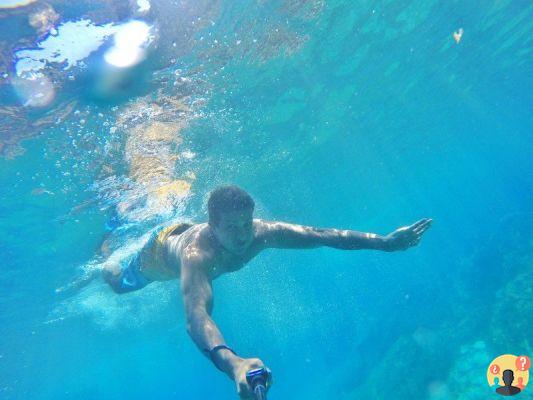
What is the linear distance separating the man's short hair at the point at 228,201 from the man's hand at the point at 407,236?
234cm

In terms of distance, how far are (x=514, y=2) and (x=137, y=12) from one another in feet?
71.8

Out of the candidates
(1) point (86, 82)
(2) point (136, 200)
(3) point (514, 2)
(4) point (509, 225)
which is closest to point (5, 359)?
(2) point (136, 200)

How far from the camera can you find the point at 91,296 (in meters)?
24.1

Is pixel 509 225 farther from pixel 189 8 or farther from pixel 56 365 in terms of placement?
pixel 56 365

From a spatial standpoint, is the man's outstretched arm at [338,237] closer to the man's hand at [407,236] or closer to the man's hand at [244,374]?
the man's hand at [407,236]

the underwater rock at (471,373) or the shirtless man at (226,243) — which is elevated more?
the shirtless man at (226,243)

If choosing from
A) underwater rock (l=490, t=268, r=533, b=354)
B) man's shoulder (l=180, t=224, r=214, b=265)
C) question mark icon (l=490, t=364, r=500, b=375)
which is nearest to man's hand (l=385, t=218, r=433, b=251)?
question mark icon (l=490, t=364, r=500, b=375)

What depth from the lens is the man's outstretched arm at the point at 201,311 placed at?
10.5ft

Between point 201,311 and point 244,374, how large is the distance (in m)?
1.38

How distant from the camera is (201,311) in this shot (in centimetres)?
394

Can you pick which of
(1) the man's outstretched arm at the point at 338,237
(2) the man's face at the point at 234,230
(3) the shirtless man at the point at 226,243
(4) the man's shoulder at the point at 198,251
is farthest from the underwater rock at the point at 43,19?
(1) the man's outstretched arm at the point at 338,237

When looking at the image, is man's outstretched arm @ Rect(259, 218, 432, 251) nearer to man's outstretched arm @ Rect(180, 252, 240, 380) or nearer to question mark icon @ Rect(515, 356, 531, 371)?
man's outstretched arm @ Rect(180, 252, 240, 380)

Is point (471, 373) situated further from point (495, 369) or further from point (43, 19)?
point (43, 19)

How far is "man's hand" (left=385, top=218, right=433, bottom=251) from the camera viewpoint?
535 cm
